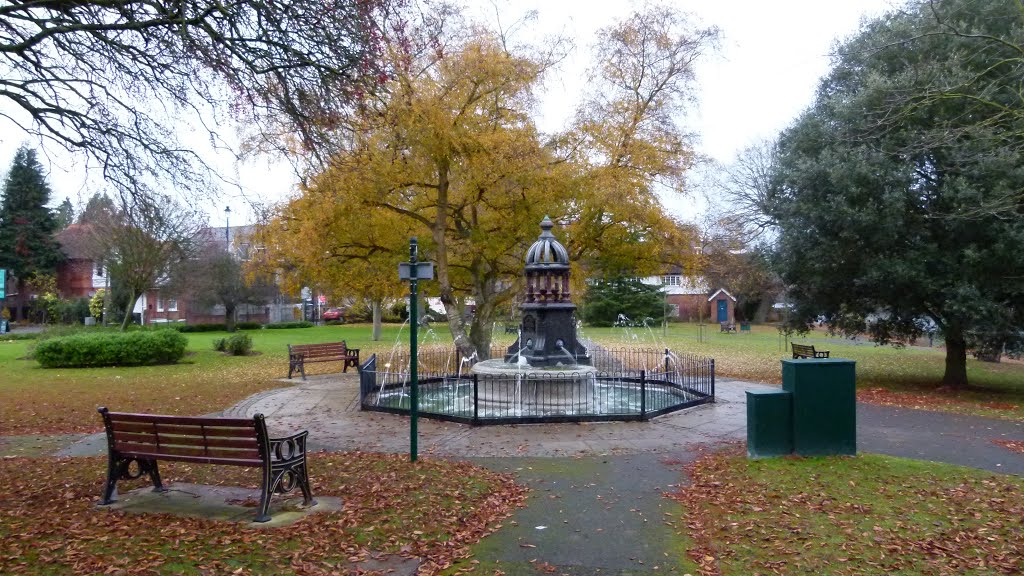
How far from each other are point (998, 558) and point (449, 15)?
1360cm

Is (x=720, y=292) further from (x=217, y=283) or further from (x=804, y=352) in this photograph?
(x=217, y=283)

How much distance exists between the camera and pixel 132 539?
17.5 ft

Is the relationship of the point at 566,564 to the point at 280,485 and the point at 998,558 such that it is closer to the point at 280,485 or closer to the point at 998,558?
the point at 280,485

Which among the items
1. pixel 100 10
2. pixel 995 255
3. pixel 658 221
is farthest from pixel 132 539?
pixel 995 255

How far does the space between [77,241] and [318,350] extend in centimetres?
3077

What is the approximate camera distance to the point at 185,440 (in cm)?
612

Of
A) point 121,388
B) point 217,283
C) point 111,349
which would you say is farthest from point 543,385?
point 217,283

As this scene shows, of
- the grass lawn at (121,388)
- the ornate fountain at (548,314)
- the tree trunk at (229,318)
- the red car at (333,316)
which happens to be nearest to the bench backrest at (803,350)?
the ornate fountain at (548,314)

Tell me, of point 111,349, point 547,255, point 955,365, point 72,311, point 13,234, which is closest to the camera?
point 547,255

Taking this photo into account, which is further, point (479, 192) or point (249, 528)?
point (479, 192)

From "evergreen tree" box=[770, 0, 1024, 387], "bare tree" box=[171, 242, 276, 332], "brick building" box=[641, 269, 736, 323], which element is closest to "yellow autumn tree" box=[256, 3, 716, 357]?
"evergreen tree" box=[770, 0, 1024, 387]

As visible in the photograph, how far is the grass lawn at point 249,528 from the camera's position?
192 inches

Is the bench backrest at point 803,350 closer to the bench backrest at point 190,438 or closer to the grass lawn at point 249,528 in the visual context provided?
the grass lawn at point 249,528

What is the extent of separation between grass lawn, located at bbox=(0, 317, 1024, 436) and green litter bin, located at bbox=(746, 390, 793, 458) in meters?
7.49
